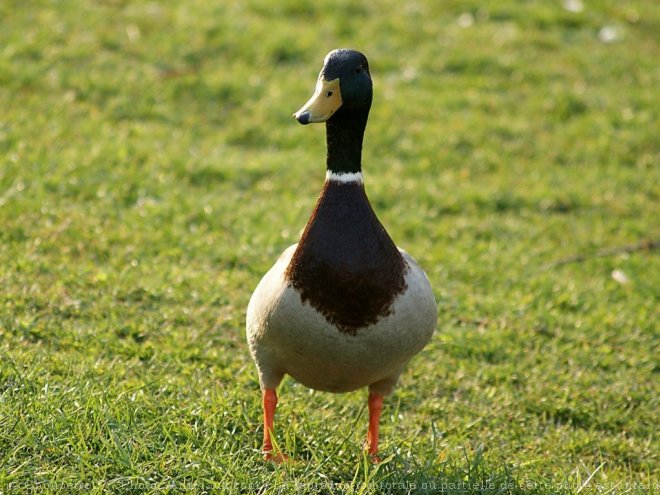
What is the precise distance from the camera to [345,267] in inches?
134

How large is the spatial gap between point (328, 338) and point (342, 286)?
20 centimetres

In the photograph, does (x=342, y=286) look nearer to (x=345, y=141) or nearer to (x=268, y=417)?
(x=345, y=141)

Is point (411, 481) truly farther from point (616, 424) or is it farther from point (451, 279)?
point (451, 279)

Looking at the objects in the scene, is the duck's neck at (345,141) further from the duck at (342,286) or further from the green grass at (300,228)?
the green grass at (300,228)

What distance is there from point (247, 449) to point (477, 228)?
308cm

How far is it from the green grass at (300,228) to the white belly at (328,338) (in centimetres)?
30

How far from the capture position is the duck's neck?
3578 mm

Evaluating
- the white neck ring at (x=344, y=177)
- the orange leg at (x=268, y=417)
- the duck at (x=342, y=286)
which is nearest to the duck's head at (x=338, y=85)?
the duck at (x=342, y=286)

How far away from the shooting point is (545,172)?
7.14 meters

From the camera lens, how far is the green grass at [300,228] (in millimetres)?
3646

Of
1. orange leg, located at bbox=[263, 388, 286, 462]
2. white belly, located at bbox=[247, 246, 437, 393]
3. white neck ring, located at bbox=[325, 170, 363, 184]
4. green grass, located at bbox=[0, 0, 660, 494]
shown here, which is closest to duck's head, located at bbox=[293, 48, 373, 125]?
white neck ring, located at bbox=[325, 170, 363, 184]

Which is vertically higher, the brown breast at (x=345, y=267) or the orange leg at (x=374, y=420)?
the brown breast at (x=345, y=267)

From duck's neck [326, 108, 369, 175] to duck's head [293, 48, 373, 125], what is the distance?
6 cm

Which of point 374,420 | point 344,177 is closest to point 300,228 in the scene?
point 374,420
